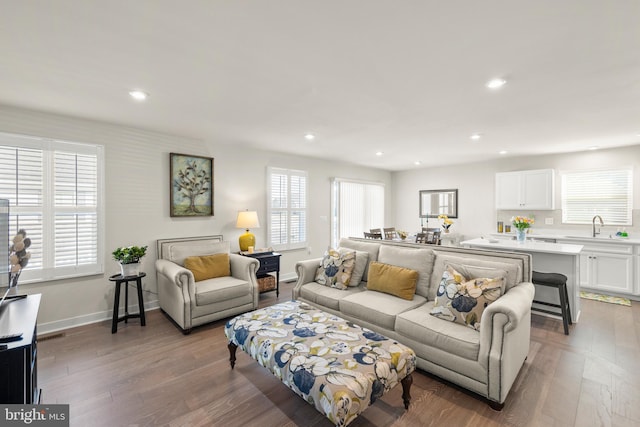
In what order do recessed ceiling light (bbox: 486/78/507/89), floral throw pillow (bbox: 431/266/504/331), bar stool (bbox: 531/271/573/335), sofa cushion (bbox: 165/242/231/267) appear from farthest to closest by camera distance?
sofa cushion (bbox: 165/242/231/267) < bar stool (bbox: 531/271/573/335) < recessed ceiling light (bbox: 486/78/507/89) < floral throw pillow (bbox: 431/266/504/331)

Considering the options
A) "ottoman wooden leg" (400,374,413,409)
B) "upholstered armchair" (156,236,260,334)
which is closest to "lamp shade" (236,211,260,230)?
"upholstered armchair" (156,236,260,334)

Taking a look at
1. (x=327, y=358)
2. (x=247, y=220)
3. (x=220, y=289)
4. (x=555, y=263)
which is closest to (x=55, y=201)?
(x=220, y=289)

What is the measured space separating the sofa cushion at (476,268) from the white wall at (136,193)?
10.3ft

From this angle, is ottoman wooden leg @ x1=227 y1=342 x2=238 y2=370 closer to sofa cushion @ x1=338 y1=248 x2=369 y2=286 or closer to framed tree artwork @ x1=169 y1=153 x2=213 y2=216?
sofa cushion @ x1=338 y1=248 x2=369 y2=286

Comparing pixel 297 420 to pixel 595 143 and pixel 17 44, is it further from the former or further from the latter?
pixel 595 143

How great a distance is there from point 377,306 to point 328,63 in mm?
2150

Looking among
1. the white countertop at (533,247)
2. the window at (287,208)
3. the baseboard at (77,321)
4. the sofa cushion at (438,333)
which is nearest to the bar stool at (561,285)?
the white countertop at (533,247)

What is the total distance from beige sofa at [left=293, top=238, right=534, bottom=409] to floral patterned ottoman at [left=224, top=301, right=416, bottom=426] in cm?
40

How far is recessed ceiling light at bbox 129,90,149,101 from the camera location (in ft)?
8.63

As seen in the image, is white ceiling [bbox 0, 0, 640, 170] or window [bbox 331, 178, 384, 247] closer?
white ceiling [bbox 0, 0, 640, 170]

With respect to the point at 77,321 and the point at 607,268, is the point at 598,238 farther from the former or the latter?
the point at 77,321

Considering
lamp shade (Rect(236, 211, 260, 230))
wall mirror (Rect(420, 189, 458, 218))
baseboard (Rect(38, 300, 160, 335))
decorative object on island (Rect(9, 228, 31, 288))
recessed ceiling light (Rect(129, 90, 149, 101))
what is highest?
→ recessed ceiling light (Rect(129, 90, 149, 101))

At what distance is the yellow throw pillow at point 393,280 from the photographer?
9.53 ft

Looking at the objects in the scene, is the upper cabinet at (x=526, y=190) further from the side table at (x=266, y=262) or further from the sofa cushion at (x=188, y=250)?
the sofa cushion at (x=188, y=250)
